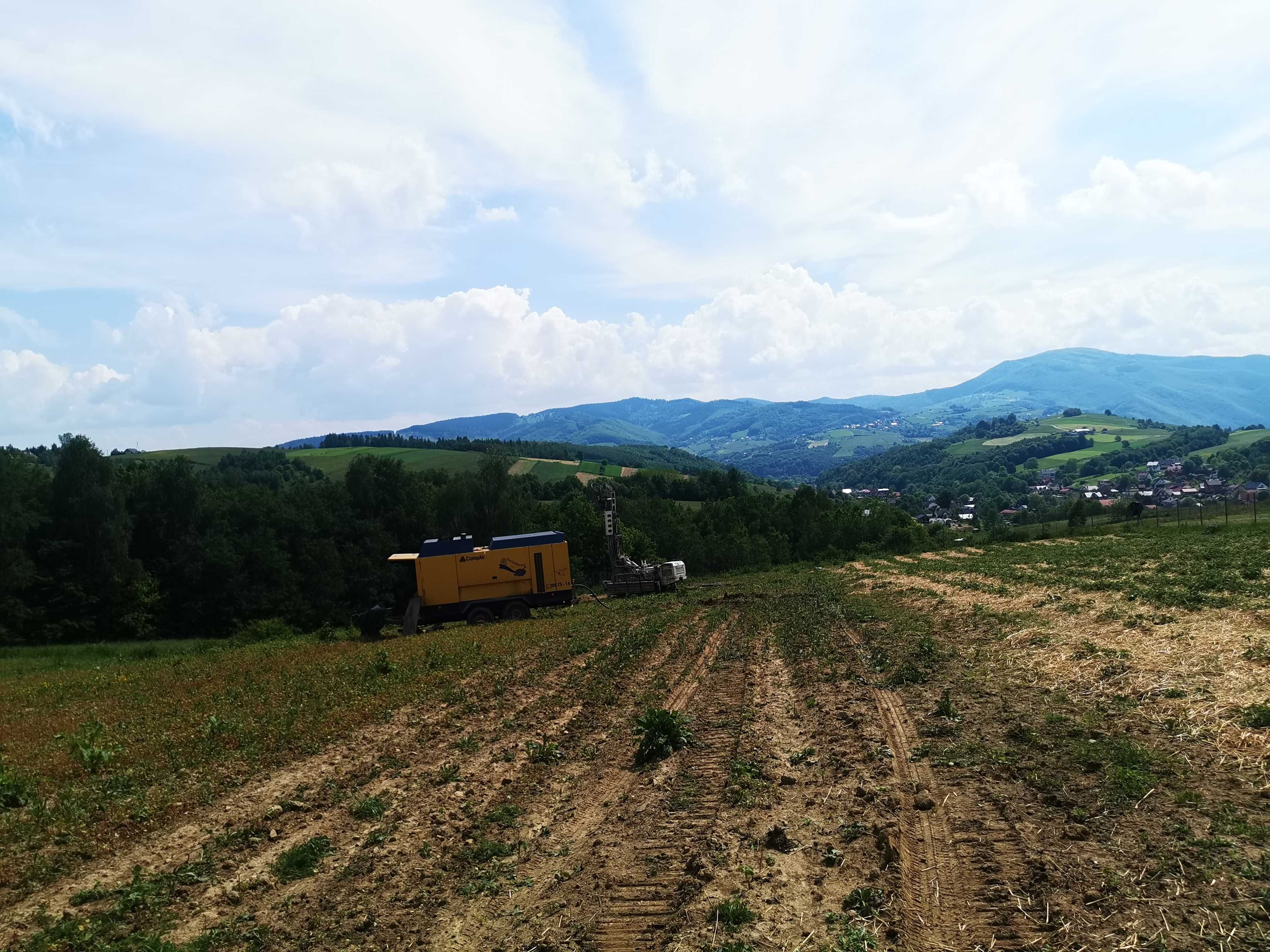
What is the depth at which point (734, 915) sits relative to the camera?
648cm

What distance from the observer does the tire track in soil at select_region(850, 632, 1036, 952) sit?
5.99 meters

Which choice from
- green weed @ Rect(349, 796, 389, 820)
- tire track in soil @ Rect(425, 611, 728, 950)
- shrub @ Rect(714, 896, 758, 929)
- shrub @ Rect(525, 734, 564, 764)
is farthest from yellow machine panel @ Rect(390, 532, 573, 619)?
shrub @ Rect(714, 896, 758, 929)

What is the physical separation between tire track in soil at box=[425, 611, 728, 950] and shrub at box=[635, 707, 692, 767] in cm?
42

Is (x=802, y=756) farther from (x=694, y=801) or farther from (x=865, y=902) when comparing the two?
(x=865, y=902)

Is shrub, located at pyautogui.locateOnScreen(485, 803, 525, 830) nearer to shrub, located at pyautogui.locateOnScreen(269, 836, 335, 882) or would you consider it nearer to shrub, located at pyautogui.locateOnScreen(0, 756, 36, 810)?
shrub, located at pyautogui.locateOnScreen(269, 836, 335, 882)

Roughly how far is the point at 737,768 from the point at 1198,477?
541 feet

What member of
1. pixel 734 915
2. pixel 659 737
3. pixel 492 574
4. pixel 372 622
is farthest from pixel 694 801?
pixel 372 622

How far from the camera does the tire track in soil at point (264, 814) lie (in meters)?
8.09

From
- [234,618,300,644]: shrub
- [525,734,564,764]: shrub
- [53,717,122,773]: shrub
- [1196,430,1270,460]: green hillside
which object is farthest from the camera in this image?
[1196,430,1270,460]: green hillside

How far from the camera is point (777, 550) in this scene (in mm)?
82438

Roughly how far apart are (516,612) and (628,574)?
11.2 m

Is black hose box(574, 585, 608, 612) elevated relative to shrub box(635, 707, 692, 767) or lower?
lower

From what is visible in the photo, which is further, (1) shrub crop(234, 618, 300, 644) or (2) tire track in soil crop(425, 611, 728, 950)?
(1) shrub crop(234, 618, 300, 644)

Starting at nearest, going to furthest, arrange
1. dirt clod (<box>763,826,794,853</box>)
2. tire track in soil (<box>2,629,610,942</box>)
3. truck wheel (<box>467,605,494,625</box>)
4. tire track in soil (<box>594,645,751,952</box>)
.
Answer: tire track in soil (<box>594,645,751,952</box>)
dirt clod (<box>763,826,794,853</box>)
tire track in soil (<box>2,629,610,942</box>)
truck wheel (<box>467,605,494,625</box>)
